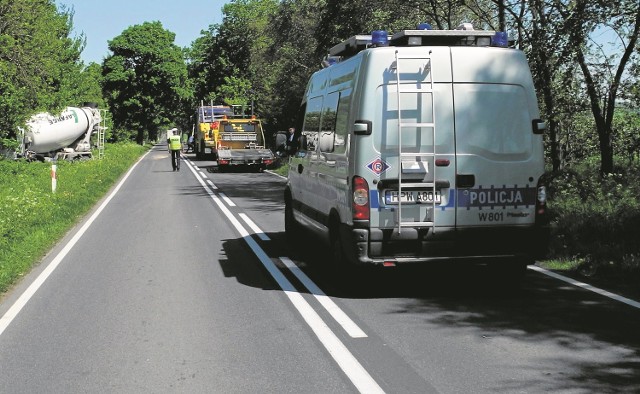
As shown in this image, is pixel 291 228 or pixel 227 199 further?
pixel 227 199

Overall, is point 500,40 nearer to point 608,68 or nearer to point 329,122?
point 329,122

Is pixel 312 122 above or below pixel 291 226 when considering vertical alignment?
above

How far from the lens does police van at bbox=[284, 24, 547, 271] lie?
22.9 ft

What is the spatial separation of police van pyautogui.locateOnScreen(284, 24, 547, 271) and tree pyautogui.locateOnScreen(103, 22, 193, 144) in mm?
68302

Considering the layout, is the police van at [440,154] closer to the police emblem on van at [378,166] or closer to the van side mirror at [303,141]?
the police emblem on van at [378,166]

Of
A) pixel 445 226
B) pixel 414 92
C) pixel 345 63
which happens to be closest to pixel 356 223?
pixel 445 226

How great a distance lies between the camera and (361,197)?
22.9 feet

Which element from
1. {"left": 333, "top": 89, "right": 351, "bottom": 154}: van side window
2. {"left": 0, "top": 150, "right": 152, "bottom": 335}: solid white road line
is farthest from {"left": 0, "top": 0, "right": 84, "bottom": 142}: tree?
{"left": 333, "top": 89, "right": 351, "bottom": 154}: van side window

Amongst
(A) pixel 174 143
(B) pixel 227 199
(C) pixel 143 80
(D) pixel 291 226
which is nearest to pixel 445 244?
(D) pixel 291 226

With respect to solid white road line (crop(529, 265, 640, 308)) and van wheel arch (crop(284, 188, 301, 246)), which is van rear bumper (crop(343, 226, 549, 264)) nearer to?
solid white road line (crop(529, 265, 640, 308))

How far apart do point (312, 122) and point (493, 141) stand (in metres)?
2.77

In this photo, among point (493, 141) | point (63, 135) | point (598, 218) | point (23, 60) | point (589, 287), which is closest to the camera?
point (493, 141)

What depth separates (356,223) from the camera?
7.02 m

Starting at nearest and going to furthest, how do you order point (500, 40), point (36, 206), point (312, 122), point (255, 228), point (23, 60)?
point (500, 40) < point (312, 122) < point (255, 228) < point (36, 206) < point (23, 60)
